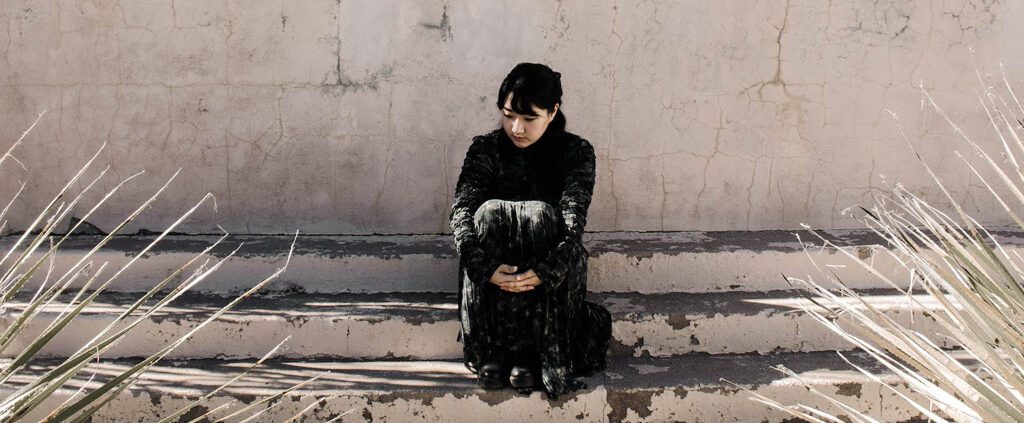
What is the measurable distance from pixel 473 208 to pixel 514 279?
360 millimetres

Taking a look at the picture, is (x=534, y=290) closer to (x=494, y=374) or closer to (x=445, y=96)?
(x=494, y=374)

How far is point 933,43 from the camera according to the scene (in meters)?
3.90

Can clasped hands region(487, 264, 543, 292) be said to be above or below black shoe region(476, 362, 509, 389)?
above

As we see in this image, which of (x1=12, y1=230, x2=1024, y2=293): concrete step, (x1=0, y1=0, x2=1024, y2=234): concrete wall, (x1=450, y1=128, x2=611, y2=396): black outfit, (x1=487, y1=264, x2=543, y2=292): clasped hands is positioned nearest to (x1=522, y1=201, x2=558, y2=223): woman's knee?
(x1=450, y1=128, x2=611, y2=396): black outfit

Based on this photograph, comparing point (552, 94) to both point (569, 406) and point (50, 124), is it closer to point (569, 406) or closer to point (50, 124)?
point (569, 406)

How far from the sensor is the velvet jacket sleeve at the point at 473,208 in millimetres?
2736

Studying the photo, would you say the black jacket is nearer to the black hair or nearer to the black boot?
the black hair

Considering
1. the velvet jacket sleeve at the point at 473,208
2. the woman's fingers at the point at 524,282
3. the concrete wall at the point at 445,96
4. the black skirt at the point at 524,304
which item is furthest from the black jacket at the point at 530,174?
the concrete wall at the point at 445,96

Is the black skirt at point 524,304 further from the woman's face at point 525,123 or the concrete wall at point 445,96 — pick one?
the concrete wall at point 445,96

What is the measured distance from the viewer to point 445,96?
152 inches

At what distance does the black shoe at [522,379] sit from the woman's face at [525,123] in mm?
772

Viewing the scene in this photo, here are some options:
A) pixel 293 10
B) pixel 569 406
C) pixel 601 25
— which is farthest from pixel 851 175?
pixel 293 10

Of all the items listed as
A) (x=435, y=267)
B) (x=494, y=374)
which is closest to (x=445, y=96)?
A: (x=435, y=267)

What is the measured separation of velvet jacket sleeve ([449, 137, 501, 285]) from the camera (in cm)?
274
